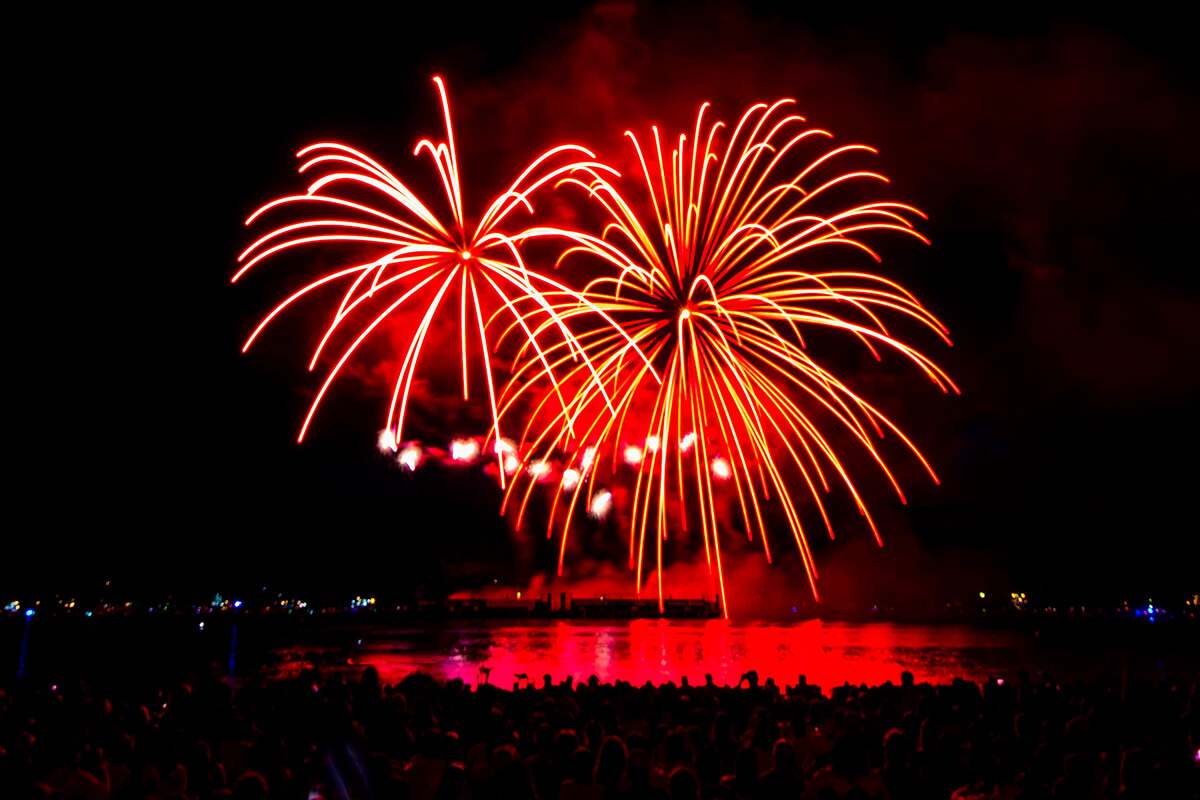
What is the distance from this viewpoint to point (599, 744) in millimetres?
9734

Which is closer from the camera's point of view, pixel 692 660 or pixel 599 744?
pixel 599 744

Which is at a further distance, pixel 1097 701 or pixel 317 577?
pixel 317 577

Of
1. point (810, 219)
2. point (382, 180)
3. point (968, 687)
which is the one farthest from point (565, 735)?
point (810, 219)

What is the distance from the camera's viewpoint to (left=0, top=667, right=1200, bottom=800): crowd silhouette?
7.68 metres

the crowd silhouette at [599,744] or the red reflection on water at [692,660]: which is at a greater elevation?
the crowd silhouette at [599,744]

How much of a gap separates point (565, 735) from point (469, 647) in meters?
43.3

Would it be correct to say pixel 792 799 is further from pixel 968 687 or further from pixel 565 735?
pixel 968 687

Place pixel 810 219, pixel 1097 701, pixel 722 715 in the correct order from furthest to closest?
pixel 810 219, pixel 1097 701, pixel 722 715

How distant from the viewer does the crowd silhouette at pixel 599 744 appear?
768cm

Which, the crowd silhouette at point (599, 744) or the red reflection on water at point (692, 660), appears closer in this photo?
the crowd silhouette at point (599, 744)

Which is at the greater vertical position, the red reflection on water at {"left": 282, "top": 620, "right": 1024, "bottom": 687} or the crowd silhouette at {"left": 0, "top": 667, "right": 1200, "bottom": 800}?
the crowd silhouette at {"left": 0, "top": 667, "right": 1200, "bottom": 800}

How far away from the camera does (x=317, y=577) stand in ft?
542

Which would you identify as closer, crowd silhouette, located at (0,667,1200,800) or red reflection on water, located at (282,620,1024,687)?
crowd silhouette, located at (0,667,1200,800)

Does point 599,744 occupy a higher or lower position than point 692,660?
higher
